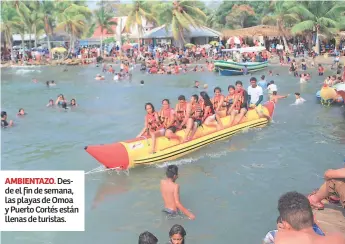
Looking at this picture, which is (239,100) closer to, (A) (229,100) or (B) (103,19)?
(A) (229,100)

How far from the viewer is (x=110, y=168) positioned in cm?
759

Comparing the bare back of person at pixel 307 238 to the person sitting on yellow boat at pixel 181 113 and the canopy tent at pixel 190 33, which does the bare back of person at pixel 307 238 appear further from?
the canopy tent at pixel 190 33

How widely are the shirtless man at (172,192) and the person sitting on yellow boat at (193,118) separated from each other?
272 centimetres

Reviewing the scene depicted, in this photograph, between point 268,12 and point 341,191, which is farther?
point 268,12

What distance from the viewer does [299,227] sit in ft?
8.31

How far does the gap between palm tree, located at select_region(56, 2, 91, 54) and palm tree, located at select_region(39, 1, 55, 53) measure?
0.90 m

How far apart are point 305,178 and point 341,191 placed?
2766 millimetres

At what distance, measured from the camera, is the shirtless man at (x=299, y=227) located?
8.13 feet

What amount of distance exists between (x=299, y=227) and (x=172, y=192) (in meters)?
3.05

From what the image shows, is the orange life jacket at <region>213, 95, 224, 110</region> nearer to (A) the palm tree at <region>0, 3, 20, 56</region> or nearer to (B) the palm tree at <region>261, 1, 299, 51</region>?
(B) the palm tree at <region>261, 1, 299, 51</region>

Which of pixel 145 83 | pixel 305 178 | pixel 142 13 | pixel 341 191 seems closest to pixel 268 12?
pixel 142 13

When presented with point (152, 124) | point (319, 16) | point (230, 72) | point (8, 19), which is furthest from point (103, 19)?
point (152, 124)

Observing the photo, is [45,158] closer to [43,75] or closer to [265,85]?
[265,85]

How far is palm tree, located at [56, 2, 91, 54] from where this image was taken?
36.8 meters
